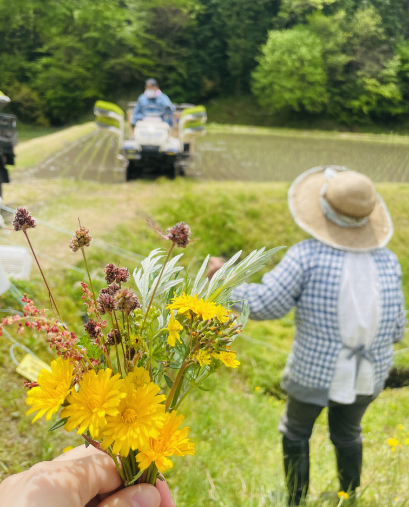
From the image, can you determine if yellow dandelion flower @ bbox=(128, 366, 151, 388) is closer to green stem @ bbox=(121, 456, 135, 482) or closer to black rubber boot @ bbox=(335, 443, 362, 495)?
green stem @ bbox=(121, 456, 135, 482)

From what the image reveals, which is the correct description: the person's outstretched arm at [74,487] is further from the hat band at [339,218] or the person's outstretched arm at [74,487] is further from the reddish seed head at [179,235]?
the hat band at [339,218]

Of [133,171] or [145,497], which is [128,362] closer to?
[145,497]

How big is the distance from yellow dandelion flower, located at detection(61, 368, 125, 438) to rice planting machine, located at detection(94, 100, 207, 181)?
16.8 feet

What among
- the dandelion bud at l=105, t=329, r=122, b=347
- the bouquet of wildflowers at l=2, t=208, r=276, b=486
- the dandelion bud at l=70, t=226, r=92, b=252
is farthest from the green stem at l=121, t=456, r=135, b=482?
the dandelion bud at l=70, t=226, r=92, b=252

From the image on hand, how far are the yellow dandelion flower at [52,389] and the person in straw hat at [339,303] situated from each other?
1.10 meters

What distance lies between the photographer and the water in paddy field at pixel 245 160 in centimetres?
610

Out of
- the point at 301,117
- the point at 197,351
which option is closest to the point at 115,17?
the point at 301,117

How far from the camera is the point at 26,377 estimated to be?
204 cm

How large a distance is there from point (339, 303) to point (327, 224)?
0.38 metres

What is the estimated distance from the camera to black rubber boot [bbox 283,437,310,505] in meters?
1.82

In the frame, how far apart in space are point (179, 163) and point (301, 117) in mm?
16046

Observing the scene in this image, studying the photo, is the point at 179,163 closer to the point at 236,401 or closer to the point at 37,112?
the point at 236,401

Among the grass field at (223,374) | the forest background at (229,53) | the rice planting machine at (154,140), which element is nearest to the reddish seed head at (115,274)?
the grass field at (223,374)

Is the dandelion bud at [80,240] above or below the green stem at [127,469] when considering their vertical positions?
above
